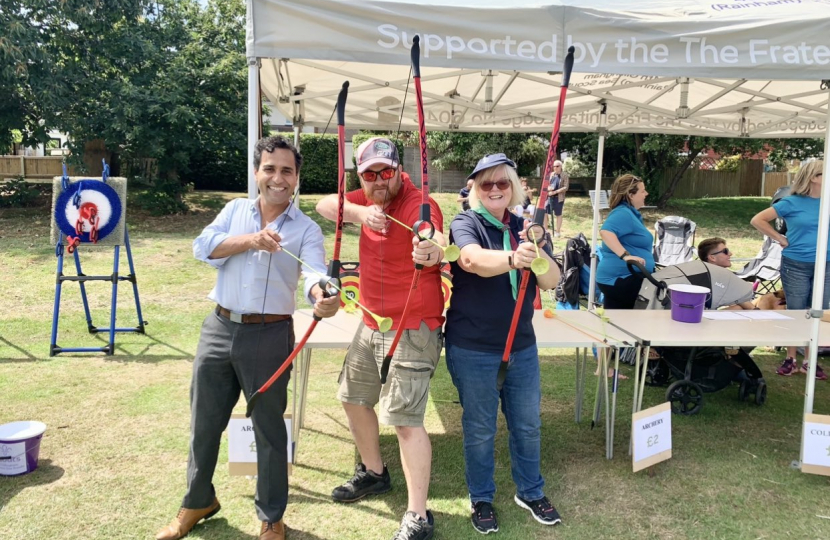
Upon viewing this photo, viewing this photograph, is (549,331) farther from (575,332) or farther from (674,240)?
(674,240)

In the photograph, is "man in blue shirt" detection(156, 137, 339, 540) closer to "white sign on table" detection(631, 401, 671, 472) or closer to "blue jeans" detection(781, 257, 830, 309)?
"white sign on table" detection(631, 401, 671, 472)

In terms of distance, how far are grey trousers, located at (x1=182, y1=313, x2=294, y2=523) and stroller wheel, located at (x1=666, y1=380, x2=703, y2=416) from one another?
8.15 ft

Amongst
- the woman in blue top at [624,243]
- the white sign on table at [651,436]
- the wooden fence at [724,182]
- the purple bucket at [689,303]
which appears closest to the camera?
the white sign on table at [651,436]

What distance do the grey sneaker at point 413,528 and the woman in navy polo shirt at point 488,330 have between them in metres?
0.23

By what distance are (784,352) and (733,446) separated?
7.39 ft

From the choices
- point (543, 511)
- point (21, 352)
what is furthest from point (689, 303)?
point (21, 352)

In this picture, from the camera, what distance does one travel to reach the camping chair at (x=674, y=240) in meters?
6.93

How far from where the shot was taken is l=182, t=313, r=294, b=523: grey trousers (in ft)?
7.31

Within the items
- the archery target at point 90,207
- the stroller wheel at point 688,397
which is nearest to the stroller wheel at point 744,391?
the stroller wheel at point 688,397

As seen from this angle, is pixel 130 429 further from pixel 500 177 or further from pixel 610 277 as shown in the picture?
pixel 610 277

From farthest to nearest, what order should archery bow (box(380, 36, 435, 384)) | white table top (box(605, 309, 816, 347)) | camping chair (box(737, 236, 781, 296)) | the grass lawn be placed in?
camping chair (box(737, 236, 781, 296))
white table top (box(605, 309, 816, 347))
the grass lawn
archery bow (box(380, 36, 435, 384))

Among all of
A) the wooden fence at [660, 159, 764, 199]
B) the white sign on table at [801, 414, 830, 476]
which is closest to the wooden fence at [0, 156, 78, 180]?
the wooden fence at [660, 159, 764, 199]

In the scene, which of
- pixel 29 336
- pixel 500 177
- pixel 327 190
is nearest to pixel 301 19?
pixel 500 177

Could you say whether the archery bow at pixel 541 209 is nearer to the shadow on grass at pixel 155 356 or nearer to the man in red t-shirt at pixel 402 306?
the man in red t-shirt at pixel 402 306
